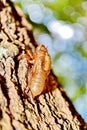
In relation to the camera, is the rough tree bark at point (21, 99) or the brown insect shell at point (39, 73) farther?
the brown insect shell at point (39, 73)

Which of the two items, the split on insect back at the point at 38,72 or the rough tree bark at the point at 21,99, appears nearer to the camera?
the rough tree bark at the point at 21,99

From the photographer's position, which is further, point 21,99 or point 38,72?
point 38,72

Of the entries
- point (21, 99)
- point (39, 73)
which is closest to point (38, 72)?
point (39, 73)

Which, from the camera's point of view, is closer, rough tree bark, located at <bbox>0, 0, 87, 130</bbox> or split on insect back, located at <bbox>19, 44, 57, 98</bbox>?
rough tree bark, located at <bbox>0, 0, 87, 130</bbox>

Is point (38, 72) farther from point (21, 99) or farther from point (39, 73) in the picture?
point (21, 99)
